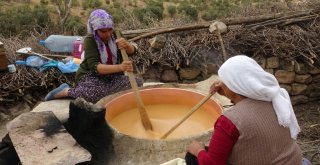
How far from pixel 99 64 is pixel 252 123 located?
173 cm

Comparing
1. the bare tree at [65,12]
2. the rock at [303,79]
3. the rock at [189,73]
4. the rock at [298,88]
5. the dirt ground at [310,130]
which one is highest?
the bare tree at [65,12]

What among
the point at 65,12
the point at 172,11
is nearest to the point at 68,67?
the point at 65,12

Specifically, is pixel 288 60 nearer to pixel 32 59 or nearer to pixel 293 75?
pixel 293 75

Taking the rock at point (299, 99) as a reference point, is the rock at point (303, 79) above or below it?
above

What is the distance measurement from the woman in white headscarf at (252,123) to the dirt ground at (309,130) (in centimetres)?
148

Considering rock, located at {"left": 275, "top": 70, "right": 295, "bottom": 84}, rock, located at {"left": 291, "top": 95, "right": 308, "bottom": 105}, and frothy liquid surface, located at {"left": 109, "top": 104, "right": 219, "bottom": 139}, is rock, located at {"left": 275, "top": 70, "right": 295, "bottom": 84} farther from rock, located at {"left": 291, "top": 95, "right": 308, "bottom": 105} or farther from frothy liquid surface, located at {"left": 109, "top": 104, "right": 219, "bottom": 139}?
frothy liquid surface, located at {"left": 109, "top": 104, "right": 219, "bottom": 139}

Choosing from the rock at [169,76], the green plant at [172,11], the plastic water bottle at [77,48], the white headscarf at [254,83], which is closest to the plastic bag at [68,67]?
the plastic water bottle at [77,48]

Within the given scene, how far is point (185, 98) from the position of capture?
2986 mm

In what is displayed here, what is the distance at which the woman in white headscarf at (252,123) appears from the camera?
5.65 feet

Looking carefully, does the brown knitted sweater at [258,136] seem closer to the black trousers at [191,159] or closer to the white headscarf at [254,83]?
the white headscarf at [254,83]

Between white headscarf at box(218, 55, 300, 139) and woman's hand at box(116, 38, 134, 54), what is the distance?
4.23 ft

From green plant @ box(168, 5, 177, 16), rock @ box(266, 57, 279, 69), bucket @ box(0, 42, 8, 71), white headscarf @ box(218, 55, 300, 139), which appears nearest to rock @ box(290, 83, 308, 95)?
rock @ box(266, 57, 279, 69)

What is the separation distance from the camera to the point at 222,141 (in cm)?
172

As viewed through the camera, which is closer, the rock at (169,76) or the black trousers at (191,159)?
the black trousers at (191,159)
